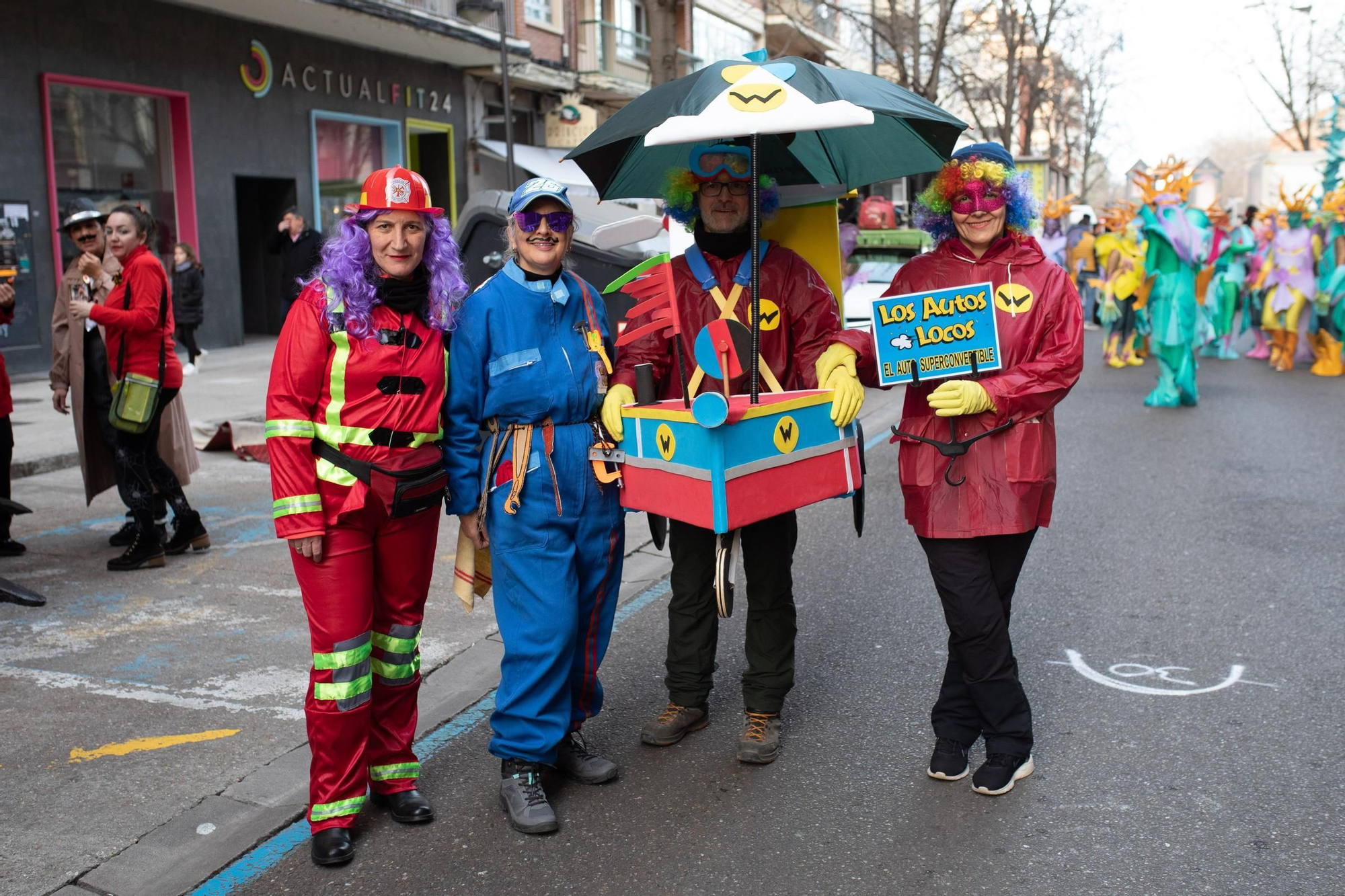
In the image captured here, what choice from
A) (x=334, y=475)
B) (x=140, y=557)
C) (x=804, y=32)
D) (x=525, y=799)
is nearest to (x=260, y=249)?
(x=140, y=557)

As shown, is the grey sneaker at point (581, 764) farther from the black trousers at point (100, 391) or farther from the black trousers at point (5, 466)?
the black trousers at point (5, 466)

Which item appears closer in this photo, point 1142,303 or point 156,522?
point 156,522

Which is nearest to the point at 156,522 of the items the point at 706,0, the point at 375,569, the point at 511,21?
the point at 375,569

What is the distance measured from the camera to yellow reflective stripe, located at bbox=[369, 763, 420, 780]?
12.1ft

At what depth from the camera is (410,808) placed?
363 cm

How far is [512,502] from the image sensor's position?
3.58m

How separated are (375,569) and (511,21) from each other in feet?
74.6

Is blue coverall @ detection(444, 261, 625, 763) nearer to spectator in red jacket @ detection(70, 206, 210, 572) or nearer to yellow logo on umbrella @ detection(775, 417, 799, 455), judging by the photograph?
yellow logo on umbrella @ detection(775, 417, 799, 455)

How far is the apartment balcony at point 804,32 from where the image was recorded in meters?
37.1

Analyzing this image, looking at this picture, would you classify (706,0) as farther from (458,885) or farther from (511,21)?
(458,885)

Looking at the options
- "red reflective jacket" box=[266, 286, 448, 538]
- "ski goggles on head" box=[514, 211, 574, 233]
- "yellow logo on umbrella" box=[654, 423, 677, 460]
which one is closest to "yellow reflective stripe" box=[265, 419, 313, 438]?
"red reflective jacket" box=[266, 286, 448, 538]

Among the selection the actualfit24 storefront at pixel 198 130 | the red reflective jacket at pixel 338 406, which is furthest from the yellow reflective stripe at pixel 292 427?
the actualfit24 storefront at pixel 198 130

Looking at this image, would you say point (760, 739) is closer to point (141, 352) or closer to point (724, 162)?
point (724, 162)

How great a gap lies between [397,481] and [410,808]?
1.00m
